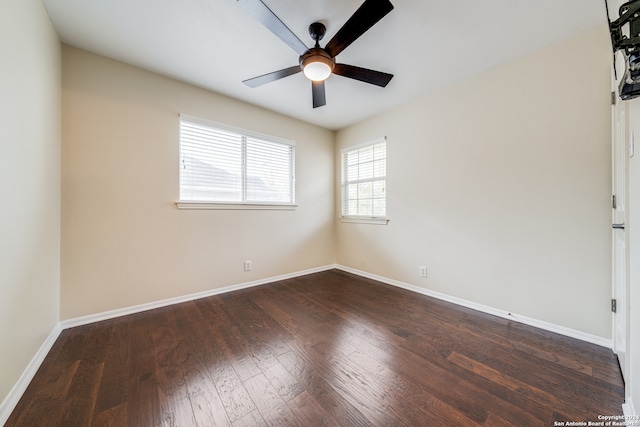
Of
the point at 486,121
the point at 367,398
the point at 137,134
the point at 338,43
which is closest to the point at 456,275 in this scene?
the point at 486,121

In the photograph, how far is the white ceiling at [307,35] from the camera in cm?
162

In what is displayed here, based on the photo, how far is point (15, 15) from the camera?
1283 mm

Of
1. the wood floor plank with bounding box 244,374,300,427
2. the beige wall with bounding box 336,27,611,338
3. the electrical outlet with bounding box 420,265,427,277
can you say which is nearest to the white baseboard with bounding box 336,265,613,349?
the beige wall with bounding box 336,27,611,338

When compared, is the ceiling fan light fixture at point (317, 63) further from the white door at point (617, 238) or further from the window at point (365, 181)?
the white door at point (617, 238)

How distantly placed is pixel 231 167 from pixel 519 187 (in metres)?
3.14

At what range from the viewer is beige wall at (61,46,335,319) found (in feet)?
6.72

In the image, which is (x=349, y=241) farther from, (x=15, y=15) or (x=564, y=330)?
(x=15, y=15)

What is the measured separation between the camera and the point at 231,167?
9.70ft

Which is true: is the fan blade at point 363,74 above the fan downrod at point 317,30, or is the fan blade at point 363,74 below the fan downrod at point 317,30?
below

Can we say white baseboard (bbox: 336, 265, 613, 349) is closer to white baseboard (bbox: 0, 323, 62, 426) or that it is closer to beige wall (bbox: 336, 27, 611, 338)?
beige wall (bbox: 336, 27, 611, 338)

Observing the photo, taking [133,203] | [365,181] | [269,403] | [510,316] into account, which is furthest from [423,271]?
[133,203]

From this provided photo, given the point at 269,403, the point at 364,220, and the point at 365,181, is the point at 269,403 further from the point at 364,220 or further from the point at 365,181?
the point at 365,181

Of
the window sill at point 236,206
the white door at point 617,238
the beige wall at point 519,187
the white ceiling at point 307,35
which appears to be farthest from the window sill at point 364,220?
the white door at point 617,238

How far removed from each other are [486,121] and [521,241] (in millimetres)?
1228
